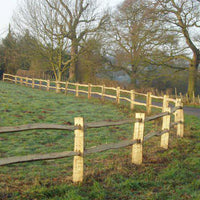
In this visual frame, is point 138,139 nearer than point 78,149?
No

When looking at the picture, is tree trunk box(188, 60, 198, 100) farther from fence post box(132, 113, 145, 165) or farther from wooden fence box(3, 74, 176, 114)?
fence post box(132, 113, 145, 165)

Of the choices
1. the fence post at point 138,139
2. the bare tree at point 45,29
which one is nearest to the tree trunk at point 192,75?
the bare tree at point 45,29

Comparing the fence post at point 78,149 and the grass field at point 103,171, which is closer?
the grass field at point 103,171

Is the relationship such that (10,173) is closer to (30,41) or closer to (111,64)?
(30,41)

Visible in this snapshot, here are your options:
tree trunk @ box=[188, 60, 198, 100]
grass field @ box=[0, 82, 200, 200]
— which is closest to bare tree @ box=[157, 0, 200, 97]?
tree trunk @ box=[188, 60, 198, 100]

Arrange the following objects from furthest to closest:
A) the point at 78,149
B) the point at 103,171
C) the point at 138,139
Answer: the point at 138,139 → the point at 103,171 → the point at 78,149

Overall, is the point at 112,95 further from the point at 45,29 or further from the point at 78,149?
the point at 78,149

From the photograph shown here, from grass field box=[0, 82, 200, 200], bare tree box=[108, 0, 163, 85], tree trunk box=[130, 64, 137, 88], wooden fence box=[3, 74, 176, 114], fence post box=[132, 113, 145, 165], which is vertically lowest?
grass field box=[0, 82, 200, 200]

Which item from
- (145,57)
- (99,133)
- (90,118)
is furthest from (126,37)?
(99,133)

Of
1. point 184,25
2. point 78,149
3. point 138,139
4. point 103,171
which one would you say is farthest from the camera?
point 184,25

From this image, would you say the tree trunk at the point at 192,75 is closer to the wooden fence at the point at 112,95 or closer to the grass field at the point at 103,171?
the wooden fence at the point at 112,95

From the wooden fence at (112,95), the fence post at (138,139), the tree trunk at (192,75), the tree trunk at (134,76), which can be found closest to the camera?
the fence post at (138,139)

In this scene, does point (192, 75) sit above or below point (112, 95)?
above

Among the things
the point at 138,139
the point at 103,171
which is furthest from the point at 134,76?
the point at 103,171
